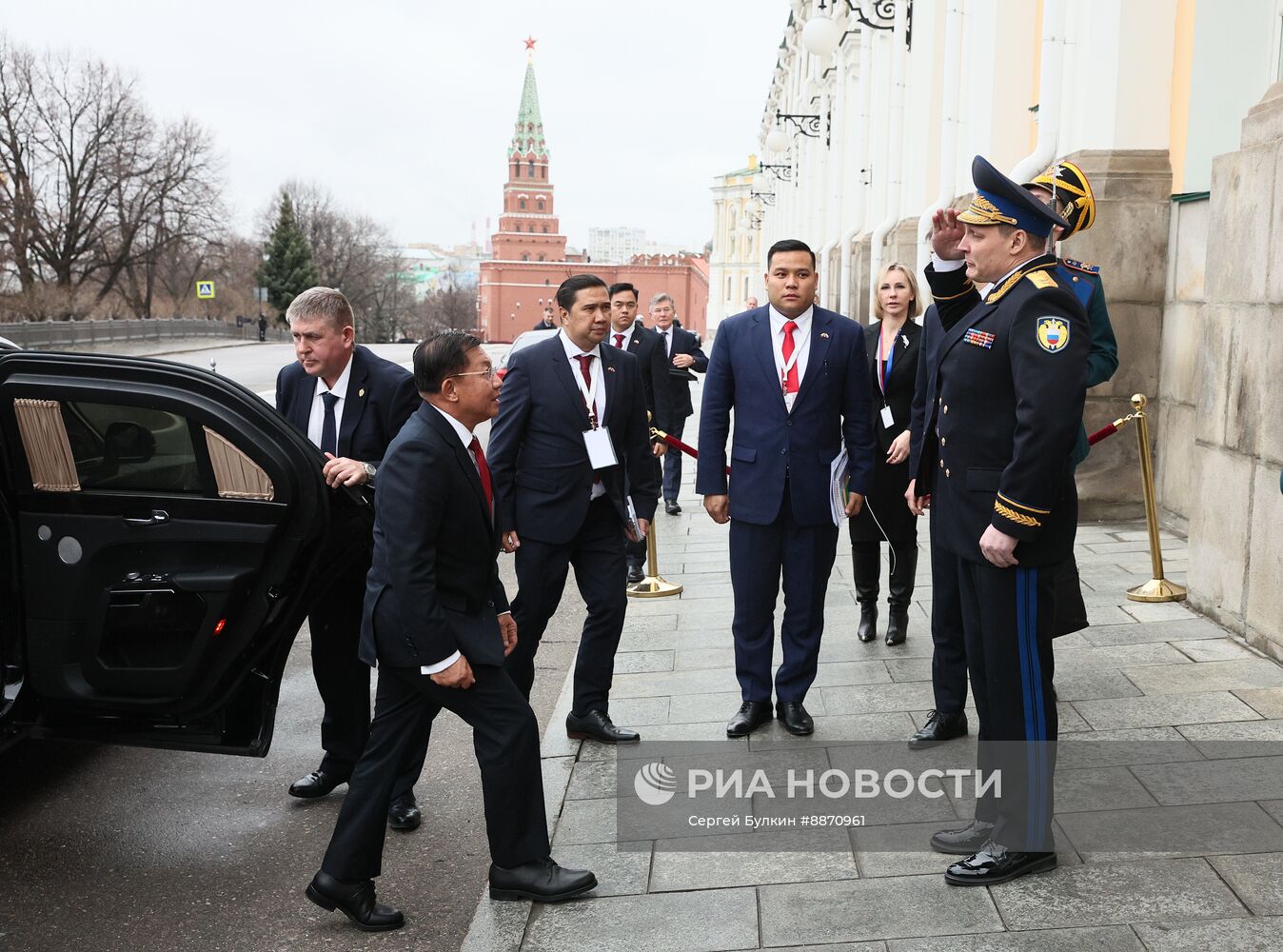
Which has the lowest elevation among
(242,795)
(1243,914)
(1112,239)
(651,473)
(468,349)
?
(242,795)

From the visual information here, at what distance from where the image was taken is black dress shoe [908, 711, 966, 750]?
526 centimetres

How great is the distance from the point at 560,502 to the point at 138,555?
1600 millimetres

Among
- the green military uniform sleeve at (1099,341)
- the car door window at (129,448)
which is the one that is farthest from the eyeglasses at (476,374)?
the green military uniform sleeve at (1099,341)

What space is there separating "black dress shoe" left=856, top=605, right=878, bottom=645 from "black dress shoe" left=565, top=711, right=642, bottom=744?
187cm

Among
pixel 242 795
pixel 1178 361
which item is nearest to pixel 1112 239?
pixel 1178 361

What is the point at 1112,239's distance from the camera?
9.99 m

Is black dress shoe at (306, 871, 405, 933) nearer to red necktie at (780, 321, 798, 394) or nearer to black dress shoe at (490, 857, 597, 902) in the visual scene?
black dress shoe at (490, 857, 597, 902)

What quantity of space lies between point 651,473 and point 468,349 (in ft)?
6.18

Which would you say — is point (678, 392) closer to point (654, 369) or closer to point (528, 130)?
point (654, 369)

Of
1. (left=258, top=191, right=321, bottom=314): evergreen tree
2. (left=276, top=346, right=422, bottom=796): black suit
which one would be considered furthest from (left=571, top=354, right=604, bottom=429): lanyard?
(left=258, top=191, right=321, bottom=314): evergreen tree

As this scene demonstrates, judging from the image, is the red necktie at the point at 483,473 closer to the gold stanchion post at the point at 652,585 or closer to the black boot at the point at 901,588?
the black boot at the point at 901,588

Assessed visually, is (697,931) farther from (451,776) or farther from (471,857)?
(451,776)

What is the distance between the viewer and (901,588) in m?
7.07

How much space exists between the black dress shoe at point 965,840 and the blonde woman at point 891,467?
2.67m
